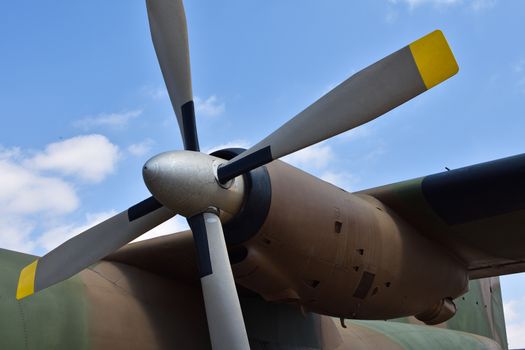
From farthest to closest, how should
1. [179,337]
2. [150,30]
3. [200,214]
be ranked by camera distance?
[179,337]
[150,30]
[200,214]

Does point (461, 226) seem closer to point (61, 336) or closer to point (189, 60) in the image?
point (189, 60)

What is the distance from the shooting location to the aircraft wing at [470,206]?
681 cm

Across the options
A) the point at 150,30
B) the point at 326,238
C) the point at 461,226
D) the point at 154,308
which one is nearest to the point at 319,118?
the point at 326,238

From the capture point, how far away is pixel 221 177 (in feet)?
18.9

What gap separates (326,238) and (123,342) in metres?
2.34

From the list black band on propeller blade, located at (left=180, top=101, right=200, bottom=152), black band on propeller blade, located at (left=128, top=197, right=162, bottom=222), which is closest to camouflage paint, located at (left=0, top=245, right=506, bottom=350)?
black band on propeller blade, located at (left=128, top=197, right=162, bottom=222)

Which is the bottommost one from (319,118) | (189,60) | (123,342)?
(123,342)

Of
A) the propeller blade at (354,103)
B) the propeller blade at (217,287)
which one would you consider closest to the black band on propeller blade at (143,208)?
the propeller blade at (217,287)

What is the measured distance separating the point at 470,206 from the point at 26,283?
176 inches

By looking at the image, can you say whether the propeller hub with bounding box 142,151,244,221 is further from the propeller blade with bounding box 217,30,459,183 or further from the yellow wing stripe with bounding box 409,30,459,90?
the yellow wing stripe with bounding box 409,30,459,90

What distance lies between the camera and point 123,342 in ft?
22.7

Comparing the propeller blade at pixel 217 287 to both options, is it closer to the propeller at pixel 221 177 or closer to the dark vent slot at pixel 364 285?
the propeller at pixel 221 177

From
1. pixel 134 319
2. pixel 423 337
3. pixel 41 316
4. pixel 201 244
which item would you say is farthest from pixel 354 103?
pixel 423 337

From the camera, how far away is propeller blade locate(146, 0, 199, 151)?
21.4ft
